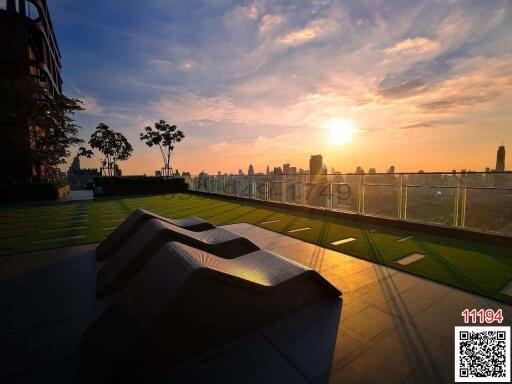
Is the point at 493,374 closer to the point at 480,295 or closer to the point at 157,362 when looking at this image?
the point at 480,295

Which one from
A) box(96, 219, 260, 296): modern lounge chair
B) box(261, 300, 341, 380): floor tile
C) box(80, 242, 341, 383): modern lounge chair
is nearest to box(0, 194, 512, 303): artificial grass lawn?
box(261, 300, 341, 380): floor tile

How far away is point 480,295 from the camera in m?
3.48

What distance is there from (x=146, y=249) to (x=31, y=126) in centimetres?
2482

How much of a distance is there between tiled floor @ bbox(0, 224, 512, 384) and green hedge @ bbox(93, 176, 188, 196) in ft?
62.1

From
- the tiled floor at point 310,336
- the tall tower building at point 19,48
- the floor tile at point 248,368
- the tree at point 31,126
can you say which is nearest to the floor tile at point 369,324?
the tiled floor at point 310,336

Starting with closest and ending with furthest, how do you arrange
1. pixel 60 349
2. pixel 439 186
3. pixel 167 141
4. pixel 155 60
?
pixel 60 349 → pixel 439 186 → pixel 155 60 → pixel 167 141

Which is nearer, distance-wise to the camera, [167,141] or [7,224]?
[7,224]

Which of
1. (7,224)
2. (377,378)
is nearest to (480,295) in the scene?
(377,378)

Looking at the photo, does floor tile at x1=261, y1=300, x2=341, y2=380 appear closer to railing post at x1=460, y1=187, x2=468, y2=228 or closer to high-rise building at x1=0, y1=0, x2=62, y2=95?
railing post at x1=460, y1=187, x2=468, y2=228

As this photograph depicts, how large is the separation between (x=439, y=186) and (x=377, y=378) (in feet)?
23.9

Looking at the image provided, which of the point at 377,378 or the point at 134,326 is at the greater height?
the point at 134,326

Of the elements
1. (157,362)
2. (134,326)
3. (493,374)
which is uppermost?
(134,326)

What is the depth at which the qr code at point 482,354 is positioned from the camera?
220cm

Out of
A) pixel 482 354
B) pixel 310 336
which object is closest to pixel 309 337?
pixel 310 336
